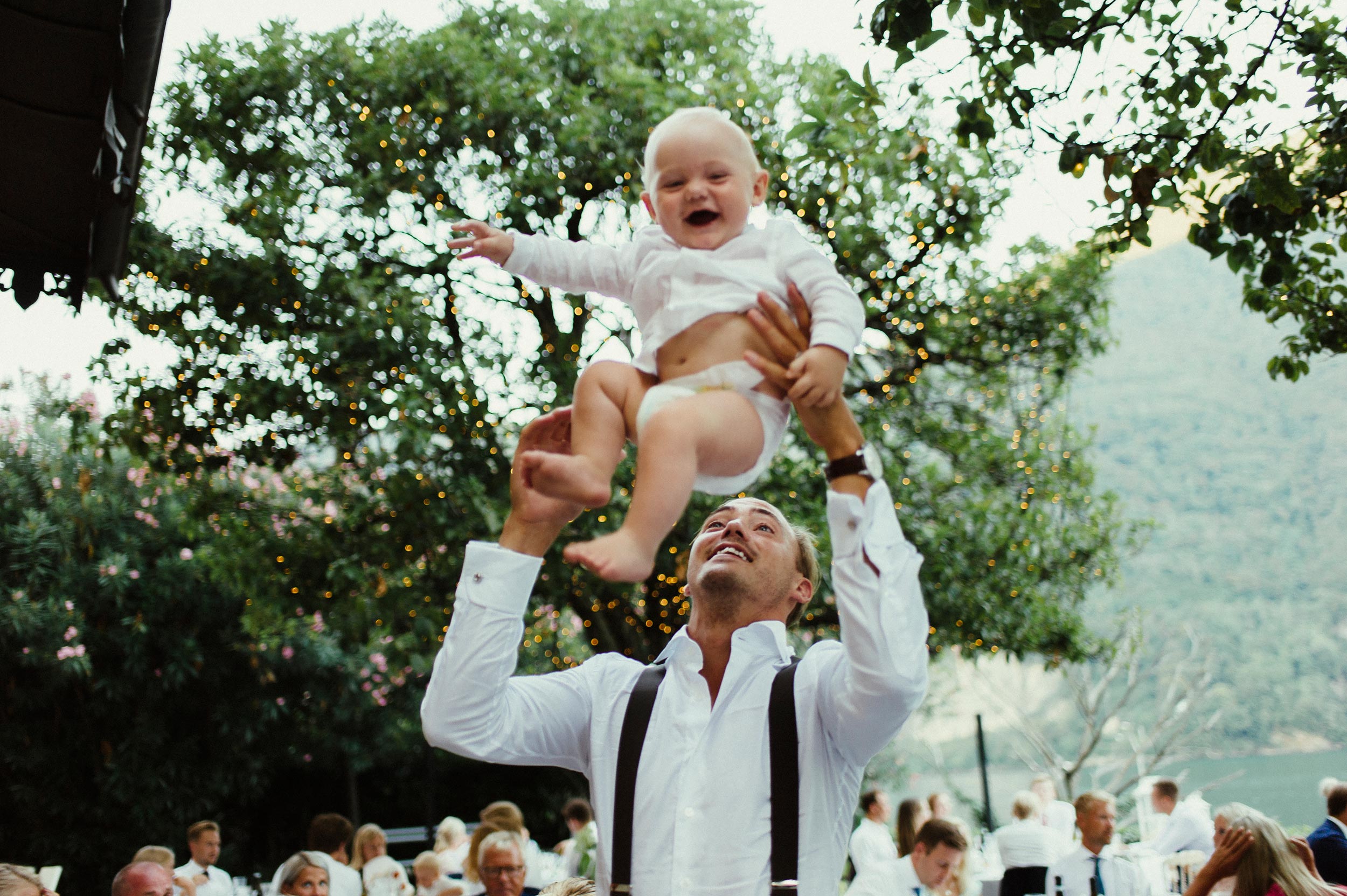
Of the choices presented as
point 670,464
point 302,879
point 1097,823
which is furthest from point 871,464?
point 1097,823

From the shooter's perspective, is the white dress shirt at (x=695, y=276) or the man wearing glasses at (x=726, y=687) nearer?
the white dress shirt at (x=695, y=276)

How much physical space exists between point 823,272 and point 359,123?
6.30 m

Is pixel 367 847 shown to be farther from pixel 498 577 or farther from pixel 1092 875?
pixel 498 577

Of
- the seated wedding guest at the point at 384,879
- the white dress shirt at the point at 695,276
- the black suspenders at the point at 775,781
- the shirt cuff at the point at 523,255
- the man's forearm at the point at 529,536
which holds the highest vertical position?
the shirt cuff at the point at 523,255

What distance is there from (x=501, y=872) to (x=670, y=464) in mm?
3252

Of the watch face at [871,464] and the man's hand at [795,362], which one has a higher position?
the man's hand at [795,362]

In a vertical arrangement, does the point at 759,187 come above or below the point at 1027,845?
above

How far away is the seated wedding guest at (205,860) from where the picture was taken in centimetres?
580

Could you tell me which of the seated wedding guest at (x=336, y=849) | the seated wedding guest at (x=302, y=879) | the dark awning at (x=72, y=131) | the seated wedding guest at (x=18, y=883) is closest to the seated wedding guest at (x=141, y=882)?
the seated wedding guest at (x=302, y=879)

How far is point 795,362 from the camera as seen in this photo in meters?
1.43

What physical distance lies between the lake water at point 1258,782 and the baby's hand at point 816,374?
49.6 feet

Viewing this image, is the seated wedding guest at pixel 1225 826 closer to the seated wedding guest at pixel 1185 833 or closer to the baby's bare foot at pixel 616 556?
the seated wedding guest at pixel 1185 833

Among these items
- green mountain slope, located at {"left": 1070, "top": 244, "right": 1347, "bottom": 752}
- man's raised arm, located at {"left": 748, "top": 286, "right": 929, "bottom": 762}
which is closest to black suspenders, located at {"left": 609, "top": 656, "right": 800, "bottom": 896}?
man's raised arm, located at {"left": 748, "top": 286, "right": 929, "bottom": 762}

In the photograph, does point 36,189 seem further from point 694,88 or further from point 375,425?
point 694,88
